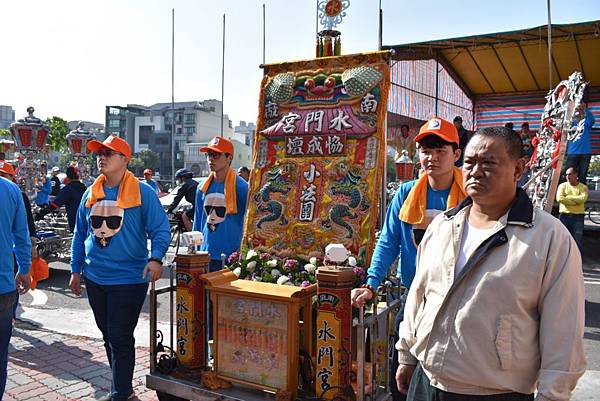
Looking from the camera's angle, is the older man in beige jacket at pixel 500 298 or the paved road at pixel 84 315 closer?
the older man in beige jacket at pixel 500 298

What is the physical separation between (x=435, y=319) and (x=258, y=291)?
151 cm

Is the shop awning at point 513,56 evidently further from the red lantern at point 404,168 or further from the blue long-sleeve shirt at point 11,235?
the blue long-sleeve shirt at point 11,235

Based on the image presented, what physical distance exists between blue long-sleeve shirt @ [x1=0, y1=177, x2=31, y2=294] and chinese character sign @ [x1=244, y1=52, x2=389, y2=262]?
176 centimetres

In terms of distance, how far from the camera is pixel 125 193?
3.91 metres

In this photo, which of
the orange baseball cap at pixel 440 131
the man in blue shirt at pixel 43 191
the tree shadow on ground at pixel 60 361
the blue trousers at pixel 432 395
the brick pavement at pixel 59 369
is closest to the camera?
the blue trousers at pixel 432 395

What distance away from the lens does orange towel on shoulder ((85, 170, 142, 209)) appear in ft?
12.7

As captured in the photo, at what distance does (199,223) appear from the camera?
16.3 ft

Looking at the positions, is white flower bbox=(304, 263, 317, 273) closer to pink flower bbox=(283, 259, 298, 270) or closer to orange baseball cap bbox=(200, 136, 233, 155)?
pink flower bbox=(283, 259, 298, 270)

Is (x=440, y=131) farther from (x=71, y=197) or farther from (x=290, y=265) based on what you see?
(x=71, y=197)

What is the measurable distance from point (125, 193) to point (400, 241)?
6.92ft

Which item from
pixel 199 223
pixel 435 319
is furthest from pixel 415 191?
pixel 199 223

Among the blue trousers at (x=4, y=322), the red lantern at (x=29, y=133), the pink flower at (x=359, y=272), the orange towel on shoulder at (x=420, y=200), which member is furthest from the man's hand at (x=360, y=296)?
the red lantern at (x=29, y=133)

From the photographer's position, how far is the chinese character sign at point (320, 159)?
4.23m

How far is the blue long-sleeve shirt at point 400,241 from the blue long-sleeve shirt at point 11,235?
2415 mm
